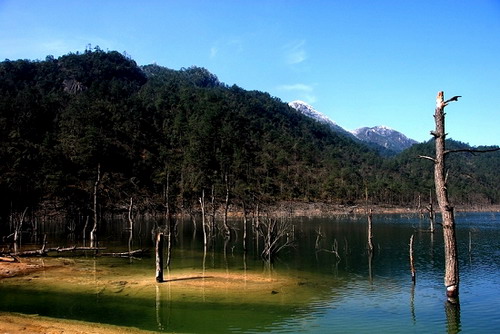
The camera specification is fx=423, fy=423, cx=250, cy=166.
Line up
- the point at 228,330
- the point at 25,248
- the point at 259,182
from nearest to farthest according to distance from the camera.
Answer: the point at 228,330 → the point at 25,248 → the point at 259,182

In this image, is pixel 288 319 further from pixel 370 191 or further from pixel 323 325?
pixel 370 191

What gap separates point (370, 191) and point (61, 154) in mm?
95573

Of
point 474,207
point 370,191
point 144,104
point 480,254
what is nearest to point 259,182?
point 370,191

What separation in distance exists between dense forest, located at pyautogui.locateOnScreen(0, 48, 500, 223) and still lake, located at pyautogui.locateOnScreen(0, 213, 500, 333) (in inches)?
455

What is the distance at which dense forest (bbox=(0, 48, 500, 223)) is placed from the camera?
6153cm

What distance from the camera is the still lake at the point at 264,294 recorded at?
1884 cm

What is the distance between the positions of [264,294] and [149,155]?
91.0 metres

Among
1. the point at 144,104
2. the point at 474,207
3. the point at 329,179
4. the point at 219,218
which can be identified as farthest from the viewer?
the point at 474,207

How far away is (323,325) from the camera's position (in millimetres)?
18641

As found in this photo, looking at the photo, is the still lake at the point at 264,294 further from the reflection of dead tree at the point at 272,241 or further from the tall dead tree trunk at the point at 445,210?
the tall dead tree trunk at the point at 445,210

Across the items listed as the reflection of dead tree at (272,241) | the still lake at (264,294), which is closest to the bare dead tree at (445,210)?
the still lake at (264,294)

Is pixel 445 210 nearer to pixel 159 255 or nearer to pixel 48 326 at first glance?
pixel 159 255

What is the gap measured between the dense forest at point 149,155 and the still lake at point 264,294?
11548mm

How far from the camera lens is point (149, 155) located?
11069 cm
